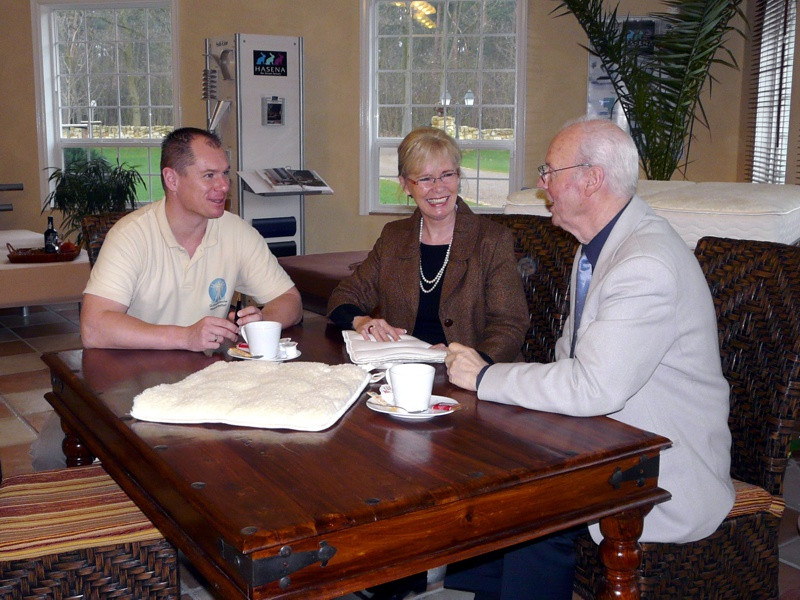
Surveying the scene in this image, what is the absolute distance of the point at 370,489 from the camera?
1312 mm

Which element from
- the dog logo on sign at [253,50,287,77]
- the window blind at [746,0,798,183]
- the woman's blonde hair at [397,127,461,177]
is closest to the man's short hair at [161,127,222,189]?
the woman's blonde hair at [397,127,461,177]

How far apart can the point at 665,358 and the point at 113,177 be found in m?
6.67

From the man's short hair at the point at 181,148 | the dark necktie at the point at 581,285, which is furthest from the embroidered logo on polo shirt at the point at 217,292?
the dark necktie at the point at 581,285

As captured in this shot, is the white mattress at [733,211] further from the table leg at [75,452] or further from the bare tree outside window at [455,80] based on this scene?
the bare tree outside window at [455,80]

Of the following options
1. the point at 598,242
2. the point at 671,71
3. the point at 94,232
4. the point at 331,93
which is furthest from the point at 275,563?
the point at 331,93

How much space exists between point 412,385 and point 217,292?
1.25 m

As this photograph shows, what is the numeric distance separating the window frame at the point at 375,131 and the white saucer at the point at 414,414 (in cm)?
585

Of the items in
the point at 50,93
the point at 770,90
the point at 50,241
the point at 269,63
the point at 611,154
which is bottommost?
the point at 50,241

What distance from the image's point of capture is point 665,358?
6.05 feet

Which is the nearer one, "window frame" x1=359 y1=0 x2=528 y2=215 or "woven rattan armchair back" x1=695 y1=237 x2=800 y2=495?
"woven rattan armchair back" x1=695 y1=237 x2=800 y2=495

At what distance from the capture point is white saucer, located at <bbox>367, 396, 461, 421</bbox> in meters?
1.64

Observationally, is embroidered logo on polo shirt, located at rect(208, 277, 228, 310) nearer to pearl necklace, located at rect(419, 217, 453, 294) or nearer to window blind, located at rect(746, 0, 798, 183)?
pearl necklace, located at rect(419, 217, 453, 294)

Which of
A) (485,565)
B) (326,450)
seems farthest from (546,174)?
(485,565)

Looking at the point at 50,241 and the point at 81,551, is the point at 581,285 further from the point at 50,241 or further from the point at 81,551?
the point at 50,241
